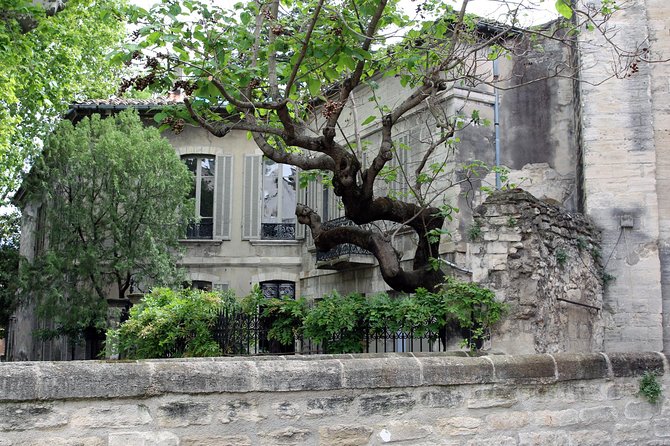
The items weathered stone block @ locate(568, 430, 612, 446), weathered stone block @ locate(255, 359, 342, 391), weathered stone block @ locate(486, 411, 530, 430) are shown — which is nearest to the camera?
weathered stone block @ locate(255, 359, 342, 391)

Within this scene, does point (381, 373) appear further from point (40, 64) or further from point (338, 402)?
point (40, 64)

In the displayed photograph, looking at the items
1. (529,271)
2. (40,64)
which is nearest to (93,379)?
(529,271)

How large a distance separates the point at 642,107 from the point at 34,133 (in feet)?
48.8

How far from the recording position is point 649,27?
12453 mm

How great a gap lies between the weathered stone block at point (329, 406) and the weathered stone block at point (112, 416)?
99 cm

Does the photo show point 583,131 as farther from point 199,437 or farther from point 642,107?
point 199,437

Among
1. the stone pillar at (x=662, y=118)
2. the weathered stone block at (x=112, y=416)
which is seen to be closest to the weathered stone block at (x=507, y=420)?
the weathered stone block at (x=112, y=416)

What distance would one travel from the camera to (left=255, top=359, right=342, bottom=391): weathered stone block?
4.74 metres

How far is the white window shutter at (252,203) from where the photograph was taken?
2248 centimetres

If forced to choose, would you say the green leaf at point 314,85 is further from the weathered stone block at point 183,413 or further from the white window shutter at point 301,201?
the white window shutter at point 301,201

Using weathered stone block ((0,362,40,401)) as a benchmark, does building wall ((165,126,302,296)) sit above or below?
above

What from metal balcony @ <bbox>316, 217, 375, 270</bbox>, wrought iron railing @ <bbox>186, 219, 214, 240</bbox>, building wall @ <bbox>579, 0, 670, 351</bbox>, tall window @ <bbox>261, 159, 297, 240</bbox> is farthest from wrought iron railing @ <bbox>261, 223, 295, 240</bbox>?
building wall @ <bbox>579, 0, 670, 351</bbox>

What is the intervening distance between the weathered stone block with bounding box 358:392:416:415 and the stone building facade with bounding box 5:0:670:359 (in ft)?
12.4

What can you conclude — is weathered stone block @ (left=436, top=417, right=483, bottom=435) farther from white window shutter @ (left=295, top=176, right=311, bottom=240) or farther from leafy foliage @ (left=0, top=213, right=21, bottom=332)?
leafy foliage @ (left=0, top=213, right=21, bottom=332)
